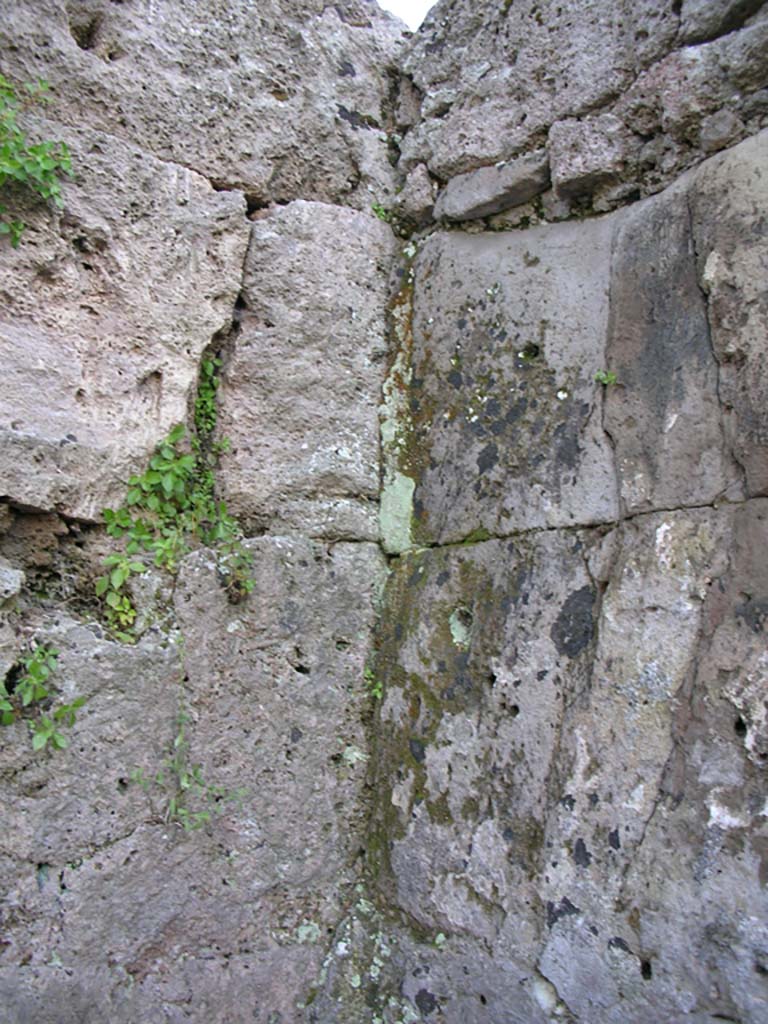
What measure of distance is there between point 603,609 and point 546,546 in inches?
10.3

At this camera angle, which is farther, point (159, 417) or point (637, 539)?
point (159, 417)

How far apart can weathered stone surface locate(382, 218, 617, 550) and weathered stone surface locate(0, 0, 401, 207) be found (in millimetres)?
544

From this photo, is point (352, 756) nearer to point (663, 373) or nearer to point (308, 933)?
point (308, 933)

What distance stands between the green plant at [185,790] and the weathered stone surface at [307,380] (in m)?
0.72

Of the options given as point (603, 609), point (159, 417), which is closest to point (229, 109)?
point (159, 417)

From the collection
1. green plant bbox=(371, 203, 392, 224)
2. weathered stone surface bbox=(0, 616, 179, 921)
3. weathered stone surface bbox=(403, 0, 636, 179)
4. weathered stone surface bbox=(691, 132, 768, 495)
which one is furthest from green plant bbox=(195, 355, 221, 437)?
weathered stone surface bbox=(691, 132, 768, 495)

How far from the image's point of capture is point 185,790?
2480 mm

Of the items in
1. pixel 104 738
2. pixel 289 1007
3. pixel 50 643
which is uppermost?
pixel 50 643

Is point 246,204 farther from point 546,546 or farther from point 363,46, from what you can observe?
point 546,546

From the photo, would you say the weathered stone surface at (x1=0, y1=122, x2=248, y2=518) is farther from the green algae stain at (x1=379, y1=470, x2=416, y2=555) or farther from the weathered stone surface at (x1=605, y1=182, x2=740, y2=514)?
the weathered stone surface at (x1=605, y1=182, x2=740, y2=514)

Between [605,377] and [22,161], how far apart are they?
5.68ft

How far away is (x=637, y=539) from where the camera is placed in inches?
90.0

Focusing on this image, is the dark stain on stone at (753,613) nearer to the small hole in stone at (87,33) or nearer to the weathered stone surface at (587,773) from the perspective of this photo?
the weathered stone surface at (587,773)

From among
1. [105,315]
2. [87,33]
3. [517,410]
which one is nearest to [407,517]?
[517,410]
